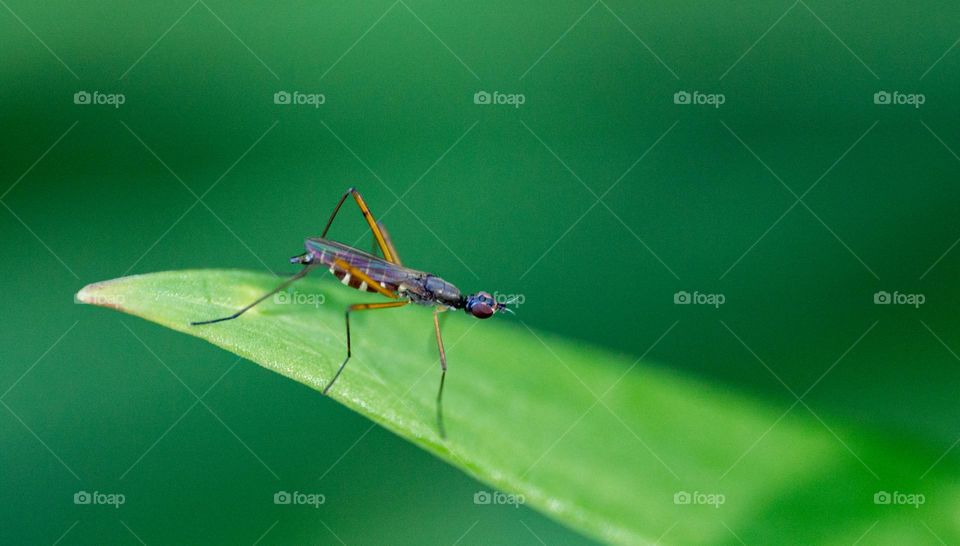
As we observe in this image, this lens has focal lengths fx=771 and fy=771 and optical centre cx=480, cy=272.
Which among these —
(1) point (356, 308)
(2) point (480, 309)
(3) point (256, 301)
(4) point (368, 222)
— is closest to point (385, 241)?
(4) point (368, 222)

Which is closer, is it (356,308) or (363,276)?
(356,308)

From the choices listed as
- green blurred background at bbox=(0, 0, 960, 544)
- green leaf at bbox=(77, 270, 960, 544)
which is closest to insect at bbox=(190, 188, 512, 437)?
green blurred background at bbox=(0, 0, 960, 544)

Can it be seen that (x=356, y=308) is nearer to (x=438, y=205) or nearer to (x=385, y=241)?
(x=385, y=241)

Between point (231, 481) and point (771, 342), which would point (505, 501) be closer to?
point (231, 481)

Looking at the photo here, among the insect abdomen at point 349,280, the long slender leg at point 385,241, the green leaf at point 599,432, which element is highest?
the long slender leg at point 385,241

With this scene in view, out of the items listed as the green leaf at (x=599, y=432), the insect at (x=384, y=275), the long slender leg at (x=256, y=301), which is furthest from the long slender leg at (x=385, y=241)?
the green leaf at (x=599, y=432)

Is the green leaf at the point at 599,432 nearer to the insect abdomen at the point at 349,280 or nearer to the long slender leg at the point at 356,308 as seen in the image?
the long slender leg at the point at 356,308
